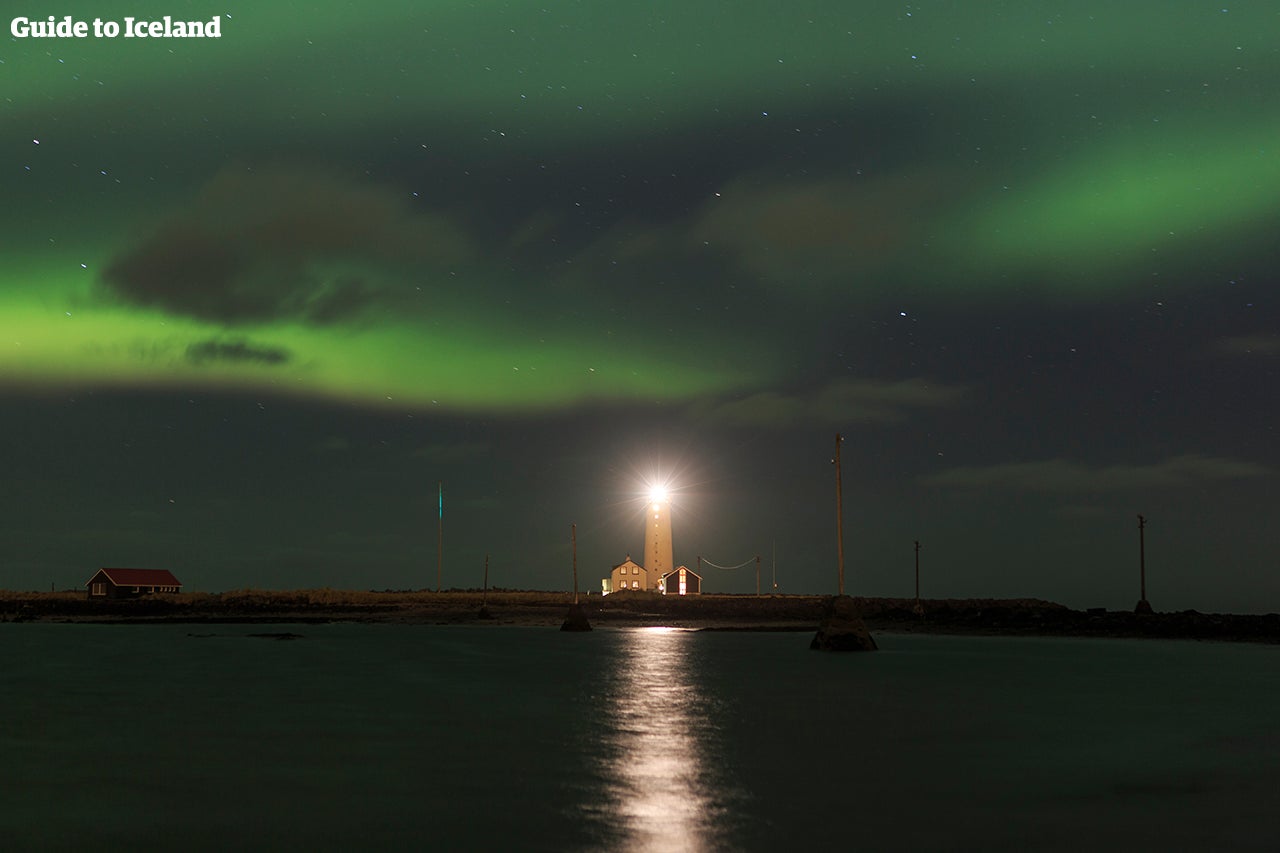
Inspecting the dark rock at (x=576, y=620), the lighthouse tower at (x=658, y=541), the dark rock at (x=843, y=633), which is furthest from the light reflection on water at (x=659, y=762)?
the lighthouse tower at (x=658, y=541)

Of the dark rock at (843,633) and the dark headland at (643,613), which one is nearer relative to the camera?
the dark rock at (843,633)

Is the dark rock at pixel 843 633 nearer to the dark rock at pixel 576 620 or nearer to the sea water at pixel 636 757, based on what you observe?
the sea water at pixel 636 757

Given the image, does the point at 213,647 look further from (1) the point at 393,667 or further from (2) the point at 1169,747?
(2) the point at 1169,747

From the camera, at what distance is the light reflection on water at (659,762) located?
15.9 metres

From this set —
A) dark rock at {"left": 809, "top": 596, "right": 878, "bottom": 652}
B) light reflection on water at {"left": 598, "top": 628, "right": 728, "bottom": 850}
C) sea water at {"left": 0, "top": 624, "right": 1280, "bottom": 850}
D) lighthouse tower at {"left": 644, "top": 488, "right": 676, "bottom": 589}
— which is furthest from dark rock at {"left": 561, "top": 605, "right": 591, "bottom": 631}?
lighthouse tower at {"left": 644, "top": 488, "right": 676, "bottom": 589}

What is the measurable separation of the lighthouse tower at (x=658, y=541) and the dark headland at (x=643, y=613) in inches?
301

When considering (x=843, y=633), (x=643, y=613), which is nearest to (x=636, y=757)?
(x=843, y=633)

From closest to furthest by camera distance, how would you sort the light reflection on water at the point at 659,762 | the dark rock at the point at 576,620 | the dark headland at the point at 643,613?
the light reflection on water at the point at 659,762
the dark rock at the point at 576,620
the dark headland at the point at 643,613

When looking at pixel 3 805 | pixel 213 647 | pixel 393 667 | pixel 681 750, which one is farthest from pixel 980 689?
pixel 213 647

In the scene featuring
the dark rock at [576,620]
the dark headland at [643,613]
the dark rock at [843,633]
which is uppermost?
the dark rock at [843,633]

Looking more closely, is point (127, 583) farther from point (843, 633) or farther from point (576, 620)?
point (843, 633)

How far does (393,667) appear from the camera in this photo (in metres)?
51.8

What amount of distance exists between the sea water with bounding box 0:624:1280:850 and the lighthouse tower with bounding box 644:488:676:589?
10360cm

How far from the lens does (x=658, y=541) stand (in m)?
156
